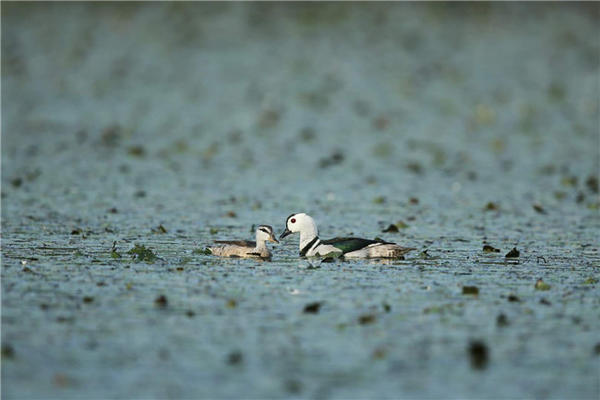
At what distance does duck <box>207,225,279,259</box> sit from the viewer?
1995 centimetres

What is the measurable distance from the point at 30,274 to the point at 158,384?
594 centimetres

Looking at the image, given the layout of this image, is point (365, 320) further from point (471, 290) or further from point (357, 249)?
point (357, 249)

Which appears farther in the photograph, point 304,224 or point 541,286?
point 304,224

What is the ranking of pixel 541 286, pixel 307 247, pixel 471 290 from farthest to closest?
pixel 307 247 → pixel 541 286 → pixel 471 290

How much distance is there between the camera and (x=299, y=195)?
29844 mm

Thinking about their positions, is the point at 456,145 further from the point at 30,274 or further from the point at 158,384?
the point at 158,384

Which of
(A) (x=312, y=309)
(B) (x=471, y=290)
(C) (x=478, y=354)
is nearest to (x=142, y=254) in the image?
(A) (x=312, y=309)

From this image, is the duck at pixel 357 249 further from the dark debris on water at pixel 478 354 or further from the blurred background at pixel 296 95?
the blurred background at pixel 296 95

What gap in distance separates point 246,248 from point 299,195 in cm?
997

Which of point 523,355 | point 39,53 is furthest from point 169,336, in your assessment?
point 39,53

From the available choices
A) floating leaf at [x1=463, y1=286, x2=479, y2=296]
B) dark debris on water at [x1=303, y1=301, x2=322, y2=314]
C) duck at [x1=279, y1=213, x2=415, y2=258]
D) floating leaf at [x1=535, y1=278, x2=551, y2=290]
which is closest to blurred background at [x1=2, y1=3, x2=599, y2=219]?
duck at [x1=279, y1=213, x2=415, y2=258]

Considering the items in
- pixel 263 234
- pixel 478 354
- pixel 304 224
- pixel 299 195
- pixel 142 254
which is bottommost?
pixel 478 354

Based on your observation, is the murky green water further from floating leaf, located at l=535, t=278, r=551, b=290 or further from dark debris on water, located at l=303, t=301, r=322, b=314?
floating leaf, located at l=535, t=278, r=551, b=290

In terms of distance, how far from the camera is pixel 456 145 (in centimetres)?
4019
